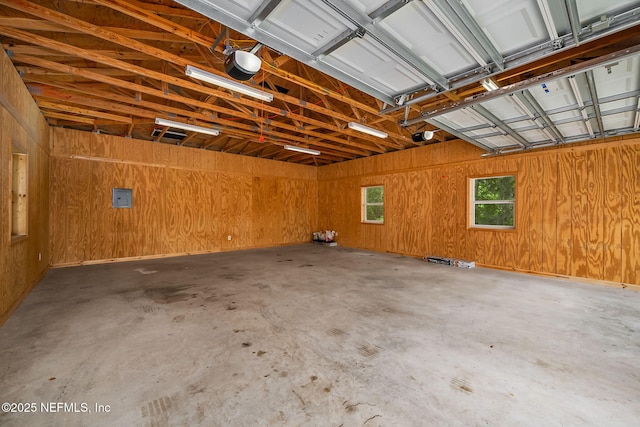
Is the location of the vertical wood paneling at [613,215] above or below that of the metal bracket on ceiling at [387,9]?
below

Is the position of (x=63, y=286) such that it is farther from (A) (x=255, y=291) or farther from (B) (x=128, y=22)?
(B) (x=128, y=22)

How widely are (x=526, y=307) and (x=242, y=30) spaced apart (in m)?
4.30


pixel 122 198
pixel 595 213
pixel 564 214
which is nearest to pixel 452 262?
pixel 564 214

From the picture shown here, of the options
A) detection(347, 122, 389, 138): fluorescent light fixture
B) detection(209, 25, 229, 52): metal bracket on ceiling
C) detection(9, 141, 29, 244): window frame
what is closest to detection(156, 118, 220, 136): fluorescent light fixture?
A: detection(9, 141, 29, 244): window frame

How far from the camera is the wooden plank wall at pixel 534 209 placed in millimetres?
4293

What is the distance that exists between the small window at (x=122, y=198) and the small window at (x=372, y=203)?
636cm

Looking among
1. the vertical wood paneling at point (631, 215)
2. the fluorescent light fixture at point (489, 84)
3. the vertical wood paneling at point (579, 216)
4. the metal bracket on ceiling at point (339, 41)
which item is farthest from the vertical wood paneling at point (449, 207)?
the metal bracket on ceiling at point (339, 41)

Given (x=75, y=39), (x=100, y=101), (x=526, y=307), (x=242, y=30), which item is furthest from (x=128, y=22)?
(x=526, y=307)

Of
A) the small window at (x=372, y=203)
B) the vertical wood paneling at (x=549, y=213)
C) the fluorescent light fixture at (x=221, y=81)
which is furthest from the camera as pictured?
the small window at (x=372, y=203)

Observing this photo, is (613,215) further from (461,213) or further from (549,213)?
(461,213)

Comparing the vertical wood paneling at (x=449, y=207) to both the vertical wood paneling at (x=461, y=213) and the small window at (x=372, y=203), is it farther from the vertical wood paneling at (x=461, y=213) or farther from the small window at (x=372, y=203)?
the small window at (x=372, y=203)

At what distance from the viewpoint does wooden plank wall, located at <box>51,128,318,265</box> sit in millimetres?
5711

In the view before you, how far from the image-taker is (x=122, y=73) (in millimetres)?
3727

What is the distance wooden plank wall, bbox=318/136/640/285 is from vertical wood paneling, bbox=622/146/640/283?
1cm
